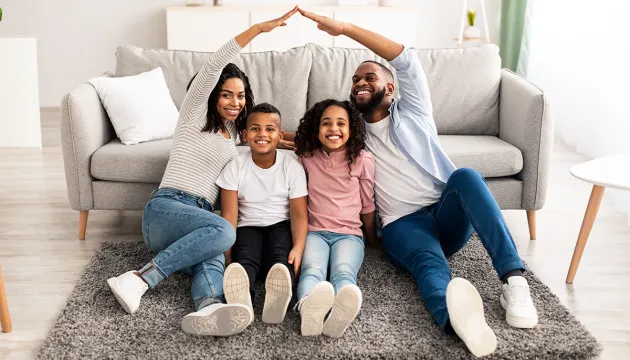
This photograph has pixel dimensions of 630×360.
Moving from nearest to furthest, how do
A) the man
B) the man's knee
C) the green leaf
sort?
the man, the man's knee, the green leaf

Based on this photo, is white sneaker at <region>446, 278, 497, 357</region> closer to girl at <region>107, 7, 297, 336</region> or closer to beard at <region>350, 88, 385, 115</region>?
girl at <region>107, 7, 297, 336</region>

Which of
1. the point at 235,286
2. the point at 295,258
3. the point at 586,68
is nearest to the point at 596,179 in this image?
the point at 295,258

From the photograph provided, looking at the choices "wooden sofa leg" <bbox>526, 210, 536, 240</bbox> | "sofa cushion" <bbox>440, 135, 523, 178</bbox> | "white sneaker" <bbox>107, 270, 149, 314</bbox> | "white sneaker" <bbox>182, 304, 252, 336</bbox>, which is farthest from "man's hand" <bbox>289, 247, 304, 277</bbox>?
"wooden sofa leg" <bbox>526, 210, 536, 240</bbox>

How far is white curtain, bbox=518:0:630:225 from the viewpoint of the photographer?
3891 mm

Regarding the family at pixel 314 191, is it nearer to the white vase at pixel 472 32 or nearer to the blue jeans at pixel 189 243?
the blue jeans at pixel 189 243

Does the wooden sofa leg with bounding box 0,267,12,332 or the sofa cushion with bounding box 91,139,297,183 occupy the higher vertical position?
the sofa cushion with bounding box 91,139,297,183

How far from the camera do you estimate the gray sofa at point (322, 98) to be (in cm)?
300

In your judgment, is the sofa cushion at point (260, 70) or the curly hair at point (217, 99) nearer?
the curly hair at point (217, 99)

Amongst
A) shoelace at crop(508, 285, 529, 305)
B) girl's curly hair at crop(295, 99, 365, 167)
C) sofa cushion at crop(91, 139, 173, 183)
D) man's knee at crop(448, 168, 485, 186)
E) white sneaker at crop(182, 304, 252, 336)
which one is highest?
girl's curly hair at crop(295, 99, 365, 167)

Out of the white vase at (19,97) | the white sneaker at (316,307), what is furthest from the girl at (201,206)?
the white vase at (19,97)

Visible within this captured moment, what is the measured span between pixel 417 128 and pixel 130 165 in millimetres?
1120

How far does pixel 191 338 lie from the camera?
2.18m

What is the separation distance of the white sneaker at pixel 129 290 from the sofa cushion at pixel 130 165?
693 millimetres

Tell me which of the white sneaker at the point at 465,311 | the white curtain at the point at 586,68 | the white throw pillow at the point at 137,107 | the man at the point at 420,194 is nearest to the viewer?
the white sneaker at the point at 465,311
